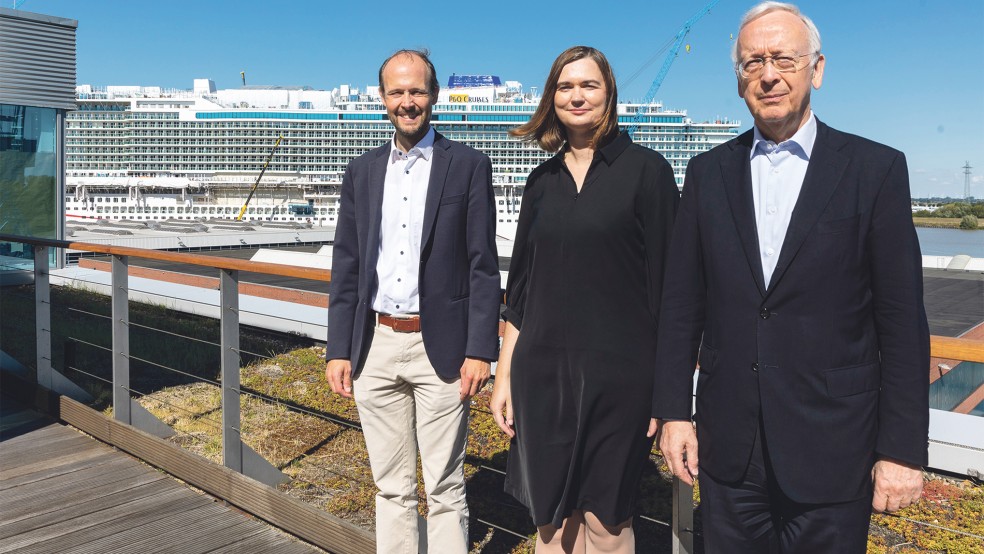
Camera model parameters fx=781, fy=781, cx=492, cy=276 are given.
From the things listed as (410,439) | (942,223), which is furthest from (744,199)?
(942,223)

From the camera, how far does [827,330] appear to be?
1.41m

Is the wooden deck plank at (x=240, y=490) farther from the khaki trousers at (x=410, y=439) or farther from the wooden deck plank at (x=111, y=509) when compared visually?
the khaki trousers at (x=410, y=439)

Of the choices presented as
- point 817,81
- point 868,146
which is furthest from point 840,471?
point 817,81

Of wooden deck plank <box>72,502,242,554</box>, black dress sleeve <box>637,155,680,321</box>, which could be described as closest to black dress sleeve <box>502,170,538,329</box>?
black dress sleeve <box>637,155,680,321</box>

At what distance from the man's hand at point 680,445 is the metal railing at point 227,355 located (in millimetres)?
264

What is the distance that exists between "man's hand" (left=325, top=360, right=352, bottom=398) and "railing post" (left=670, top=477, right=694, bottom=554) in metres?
1.02

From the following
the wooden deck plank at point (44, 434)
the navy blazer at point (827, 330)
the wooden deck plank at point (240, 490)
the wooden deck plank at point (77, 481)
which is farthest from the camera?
the wooden deck plank at point (44, 434)

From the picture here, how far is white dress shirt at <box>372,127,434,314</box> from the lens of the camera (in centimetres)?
224

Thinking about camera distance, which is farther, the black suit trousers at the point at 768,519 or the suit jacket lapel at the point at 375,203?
the suit jacket lapel at the point at 375,203

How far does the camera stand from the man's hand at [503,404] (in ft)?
6.61

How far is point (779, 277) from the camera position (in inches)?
56.3

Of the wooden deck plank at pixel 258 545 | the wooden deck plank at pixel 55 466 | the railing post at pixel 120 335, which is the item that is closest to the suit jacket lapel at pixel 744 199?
the wooden deck plank at pixel 258 545

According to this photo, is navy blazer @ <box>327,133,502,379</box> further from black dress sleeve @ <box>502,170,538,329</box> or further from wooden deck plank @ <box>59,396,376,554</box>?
wooden deck plank @ <box>59,396,376,554</box>

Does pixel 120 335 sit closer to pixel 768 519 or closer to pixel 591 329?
pixel 591 329
